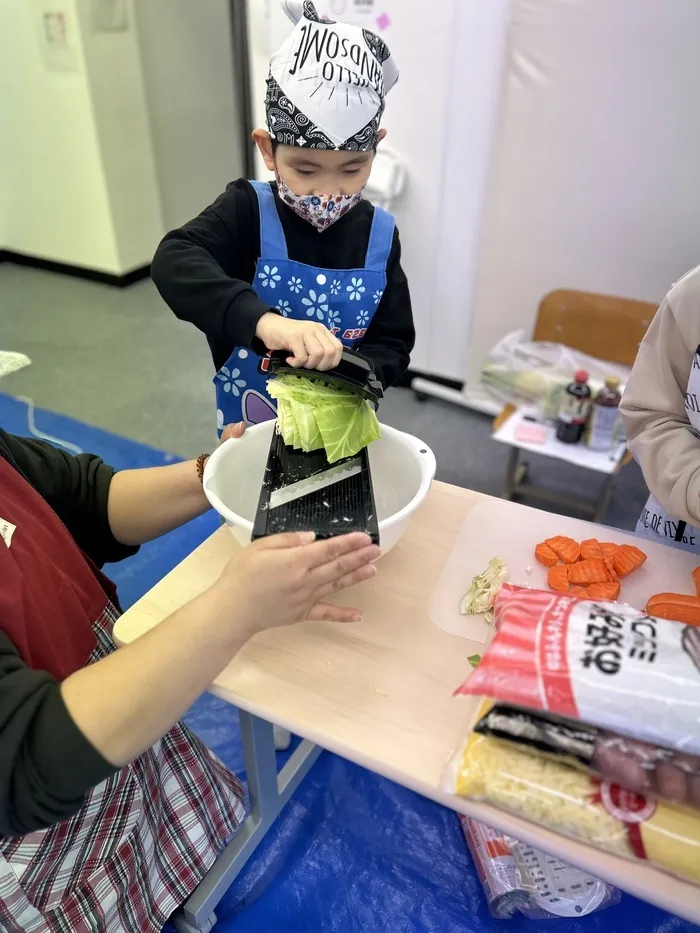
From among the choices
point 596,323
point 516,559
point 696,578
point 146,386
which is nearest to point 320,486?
point 516,559

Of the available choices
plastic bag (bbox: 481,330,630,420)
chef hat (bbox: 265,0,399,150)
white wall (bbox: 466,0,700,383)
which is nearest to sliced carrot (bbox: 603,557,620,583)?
chef hat (bbox: 265,0,399,150)

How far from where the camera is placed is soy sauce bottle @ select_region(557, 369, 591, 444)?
216 cm

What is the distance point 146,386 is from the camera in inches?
123

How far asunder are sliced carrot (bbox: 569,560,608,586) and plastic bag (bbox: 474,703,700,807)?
29 centimetres

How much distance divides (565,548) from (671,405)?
1.10 feet

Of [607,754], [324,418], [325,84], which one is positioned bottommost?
[607,754]

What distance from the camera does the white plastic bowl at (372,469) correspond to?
2.97 feet

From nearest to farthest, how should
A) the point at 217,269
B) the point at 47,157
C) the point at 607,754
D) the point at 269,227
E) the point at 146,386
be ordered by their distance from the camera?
1. the point at 607,754
2. the point at 217,269
3. the point at 269,227
4. the point at 146,386
5. the point at 47,157

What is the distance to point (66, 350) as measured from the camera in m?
3.44

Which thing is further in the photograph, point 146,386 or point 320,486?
point 146,386

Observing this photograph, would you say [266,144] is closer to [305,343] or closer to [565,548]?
[305,343]

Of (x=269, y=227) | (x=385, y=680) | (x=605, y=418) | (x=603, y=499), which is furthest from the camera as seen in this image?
(x=603, y=499)

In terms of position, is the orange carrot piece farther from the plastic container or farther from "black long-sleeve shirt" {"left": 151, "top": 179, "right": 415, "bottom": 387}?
the plastic container

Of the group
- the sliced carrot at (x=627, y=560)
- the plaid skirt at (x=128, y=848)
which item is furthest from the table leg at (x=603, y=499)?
the plaid skirt at (x=128, y=848)
